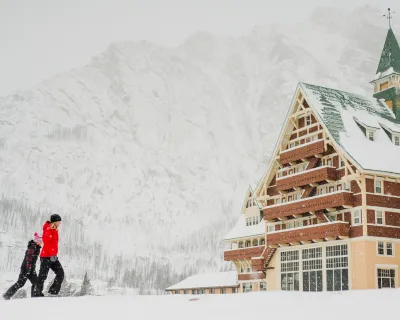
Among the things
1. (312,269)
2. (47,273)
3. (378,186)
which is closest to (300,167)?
(378,186)

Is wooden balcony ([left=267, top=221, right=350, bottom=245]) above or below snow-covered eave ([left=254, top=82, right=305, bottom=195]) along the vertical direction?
below

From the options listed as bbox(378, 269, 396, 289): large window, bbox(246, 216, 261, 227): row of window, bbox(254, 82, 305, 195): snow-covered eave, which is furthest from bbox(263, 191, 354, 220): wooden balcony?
bbox(246, 216, 261, 227): row of window

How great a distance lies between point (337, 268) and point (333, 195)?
19.9ft

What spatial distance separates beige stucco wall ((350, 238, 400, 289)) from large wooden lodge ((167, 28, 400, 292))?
0.08 m

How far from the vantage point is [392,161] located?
52719 mm

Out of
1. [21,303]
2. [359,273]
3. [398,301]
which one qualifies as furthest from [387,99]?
[21,303]

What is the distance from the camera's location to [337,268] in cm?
5034

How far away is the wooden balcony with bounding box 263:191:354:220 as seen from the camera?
50094 mm

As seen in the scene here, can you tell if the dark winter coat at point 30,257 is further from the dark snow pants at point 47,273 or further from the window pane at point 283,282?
the window pane at point 283,282

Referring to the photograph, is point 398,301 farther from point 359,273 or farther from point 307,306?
point 359,273

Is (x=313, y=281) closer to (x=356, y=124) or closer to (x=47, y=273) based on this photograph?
(x=356, y=124)

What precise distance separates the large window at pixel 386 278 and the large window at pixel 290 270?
334 inches

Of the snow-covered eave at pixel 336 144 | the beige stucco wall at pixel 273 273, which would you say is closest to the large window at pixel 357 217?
the snow-covered eave at pixel 336 144

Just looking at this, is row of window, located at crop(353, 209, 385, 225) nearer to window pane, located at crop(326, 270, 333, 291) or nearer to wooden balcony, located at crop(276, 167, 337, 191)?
wooden balcony, located at crop(276, 167, 337, 191)
